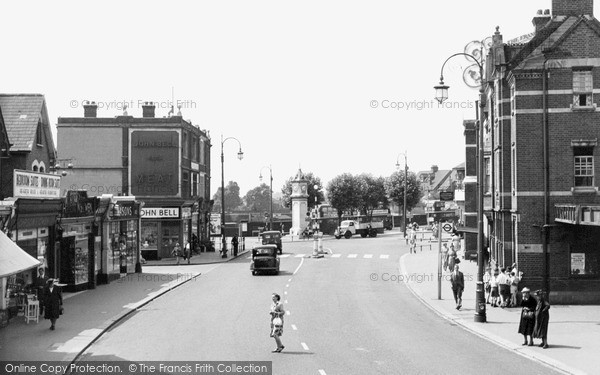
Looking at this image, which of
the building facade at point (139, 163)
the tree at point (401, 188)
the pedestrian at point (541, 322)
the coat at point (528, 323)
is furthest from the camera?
the tree at point (401, 188)

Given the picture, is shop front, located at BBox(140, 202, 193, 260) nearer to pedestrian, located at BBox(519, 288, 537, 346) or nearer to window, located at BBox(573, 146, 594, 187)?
window, located at BBox(573, 146, 594, 187)

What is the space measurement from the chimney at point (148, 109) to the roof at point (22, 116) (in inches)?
889

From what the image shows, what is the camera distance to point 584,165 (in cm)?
2730

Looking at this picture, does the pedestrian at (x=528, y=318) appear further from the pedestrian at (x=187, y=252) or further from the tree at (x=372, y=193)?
the tree at (x=372, y=193)

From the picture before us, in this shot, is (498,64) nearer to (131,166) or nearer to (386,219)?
(131,166)

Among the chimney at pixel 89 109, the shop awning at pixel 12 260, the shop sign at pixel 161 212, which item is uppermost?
the chimney at pixel 89 109

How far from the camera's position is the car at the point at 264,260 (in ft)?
125

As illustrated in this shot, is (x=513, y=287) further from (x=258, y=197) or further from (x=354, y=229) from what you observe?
(x=258, y=197)

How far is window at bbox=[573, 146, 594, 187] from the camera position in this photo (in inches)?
1073

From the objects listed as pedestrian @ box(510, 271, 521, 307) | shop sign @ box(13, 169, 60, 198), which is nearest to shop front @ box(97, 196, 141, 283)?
shop sign @ box(13, 169, 60, 198)

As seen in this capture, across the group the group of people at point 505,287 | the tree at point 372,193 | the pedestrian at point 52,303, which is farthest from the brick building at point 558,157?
the tree at point 372,193

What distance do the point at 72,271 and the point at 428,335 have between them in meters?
17.5

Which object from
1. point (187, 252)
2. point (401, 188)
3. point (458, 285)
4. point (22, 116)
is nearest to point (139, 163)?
point (187, 252)

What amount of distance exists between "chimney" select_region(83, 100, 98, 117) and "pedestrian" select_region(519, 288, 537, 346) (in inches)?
1641
